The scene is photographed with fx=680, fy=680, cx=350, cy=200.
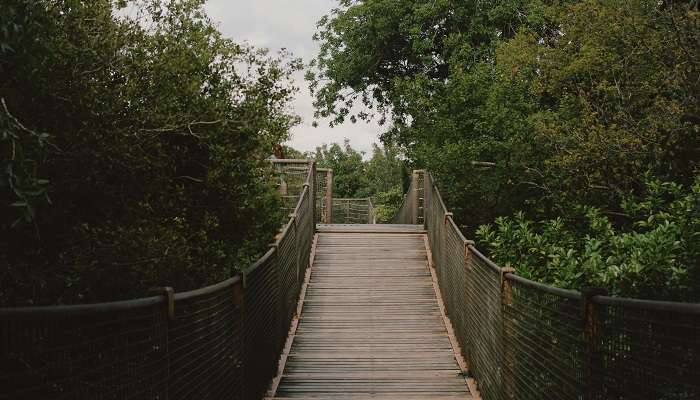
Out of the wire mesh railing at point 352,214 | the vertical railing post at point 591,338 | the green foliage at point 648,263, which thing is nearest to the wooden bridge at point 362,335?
the vertical railing post at point 591,338

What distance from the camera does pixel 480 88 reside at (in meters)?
10.5

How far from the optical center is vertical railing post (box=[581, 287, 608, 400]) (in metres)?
2.84

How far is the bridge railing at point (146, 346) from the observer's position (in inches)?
86.2

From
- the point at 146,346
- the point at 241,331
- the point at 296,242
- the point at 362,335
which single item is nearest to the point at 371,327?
the point at 362,335

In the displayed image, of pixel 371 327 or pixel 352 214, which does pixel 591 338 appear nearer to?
pixel 371 327

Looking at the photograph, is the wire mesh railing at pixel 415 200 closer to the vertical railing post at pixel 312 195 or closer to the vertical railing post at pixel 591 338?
the vertical railing post at pixel 312 195

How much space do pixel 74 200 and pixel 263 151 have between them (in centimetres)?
182

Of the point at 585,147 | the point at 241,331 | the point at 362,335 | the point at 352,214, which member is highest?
the point at 585,147

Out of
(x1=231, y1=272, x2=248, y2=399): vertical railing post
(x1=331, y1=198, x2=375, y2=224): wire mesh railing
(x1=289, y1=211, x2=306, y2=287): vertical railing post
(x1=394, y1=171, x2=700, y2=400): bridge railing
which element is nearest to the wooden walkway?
(x1=289, y1=211, x2=306, y2=287): vertical railing post

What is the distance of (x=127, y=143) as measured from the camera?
14.2 ft

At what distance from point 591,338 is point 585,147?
5102 millimetres

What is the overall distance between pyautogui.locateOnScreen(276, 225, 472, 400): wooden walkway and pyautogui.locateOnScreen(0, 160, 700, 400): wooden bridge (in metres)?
0.03

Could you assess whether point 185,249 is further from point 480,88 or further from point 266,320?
point 480,88

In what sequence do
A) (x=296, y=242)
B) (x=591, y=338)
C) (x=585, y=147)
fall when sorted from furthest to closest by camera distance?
(x=296, y=242), (x=585, y=147), (x=591, y=338)
